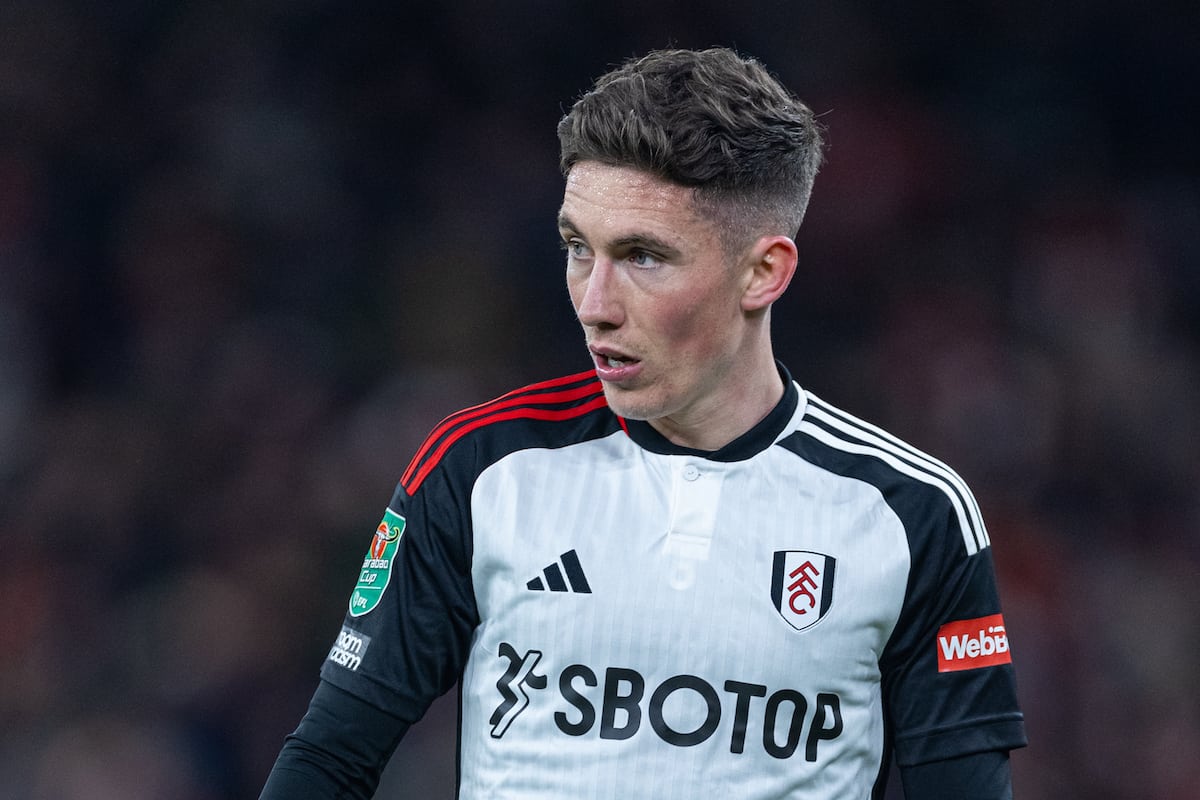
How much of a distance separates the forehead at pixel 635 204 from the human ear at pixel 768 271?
0.14m

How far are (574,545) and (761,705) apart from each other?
0.38m

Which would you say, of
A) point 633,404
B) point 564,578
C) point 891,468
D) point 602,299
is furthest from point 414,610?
point 891,468

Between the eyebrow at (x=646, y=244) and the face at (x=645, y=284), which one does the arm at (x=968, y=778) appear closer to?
the face at (x=645, y=284)

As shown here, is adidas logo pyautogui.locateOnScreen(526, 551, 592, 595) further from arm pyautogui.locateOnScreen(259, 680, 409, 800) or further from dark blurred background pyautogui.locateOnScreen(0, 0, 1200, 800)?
dark blurred background pyautogui.locateOnScreen(0, 0, 1200, 800)

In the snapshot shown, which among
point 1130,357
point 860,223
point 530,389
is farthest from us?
point 860,223

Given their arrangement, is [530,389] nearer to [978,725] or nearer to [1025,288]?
[978,725]

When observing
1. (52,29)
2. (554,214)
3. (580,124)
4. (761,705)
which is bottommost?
(761,705)

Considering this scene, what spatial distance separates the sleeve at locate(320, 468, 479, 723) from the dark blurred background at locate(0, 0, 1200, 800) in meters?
2.93

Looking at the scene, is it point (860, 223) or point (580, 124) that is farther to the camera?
point (860, 223)

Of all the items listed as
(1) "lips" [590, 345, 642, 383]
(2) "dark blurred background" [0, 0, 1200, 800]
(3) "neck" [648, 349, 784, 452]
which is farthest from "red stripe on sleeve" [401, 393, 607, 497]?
(2) "dark blurred background" [0, 0, 1200, 800]

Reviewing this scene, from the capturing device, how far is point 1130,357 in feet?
19.1

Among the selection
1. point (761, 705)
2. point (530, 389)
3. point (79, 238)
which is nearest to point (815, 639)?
point (761, 705)

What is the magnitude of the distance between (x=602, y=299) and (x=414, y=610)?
0.58 metres

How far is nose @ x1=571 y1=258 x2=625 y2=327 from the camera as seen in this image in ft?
6.91
